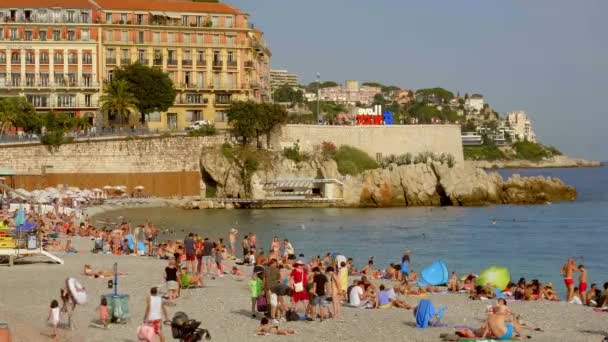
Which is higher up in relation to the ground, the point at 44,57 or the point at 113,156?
the point at 44,57

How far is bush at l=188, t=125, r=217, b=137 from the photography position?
70.4m

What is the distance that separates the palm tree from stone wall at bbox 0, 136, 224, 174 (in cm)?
323

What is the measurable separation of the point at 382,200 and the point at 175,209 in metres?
14.4

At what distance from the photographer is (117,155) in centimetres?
6856

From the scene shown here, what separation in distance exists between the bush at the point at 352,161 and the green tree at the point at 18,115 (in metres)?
21.6

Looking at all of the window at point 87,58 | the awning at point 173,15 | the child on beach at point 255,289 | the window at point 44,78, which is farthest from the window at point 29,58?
the child on beach at point 255,289

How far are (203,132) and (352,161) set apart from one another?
11885 mm

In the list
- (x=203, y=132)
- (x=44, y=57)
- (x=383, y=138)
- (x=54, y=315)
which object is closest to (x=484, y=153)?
(x=383, y=138)

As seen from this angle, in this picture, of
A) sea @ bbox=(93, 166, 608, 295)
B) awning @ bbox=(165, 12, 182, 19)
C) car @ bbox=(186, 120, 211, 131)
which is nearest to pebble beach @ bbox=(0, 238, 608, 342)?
sea @ bbox=(93, 166, 608, 295)

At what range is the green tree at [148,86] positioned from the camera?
233 feet

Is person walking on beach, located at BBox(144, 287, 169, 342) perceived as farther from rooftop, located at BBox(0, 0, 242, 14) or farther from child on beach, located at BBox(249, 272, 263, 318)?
rooftop, located at BBox(0, 0, 242, 14)

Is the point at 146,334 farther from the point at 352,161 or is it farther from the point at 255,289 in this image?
the point at 352,161

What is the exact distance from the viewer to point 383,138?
8031 cm

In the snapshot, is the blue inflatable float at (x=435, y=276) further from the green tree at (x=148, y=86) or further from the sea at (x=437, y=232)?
the green tree at (x=148, y=86)
